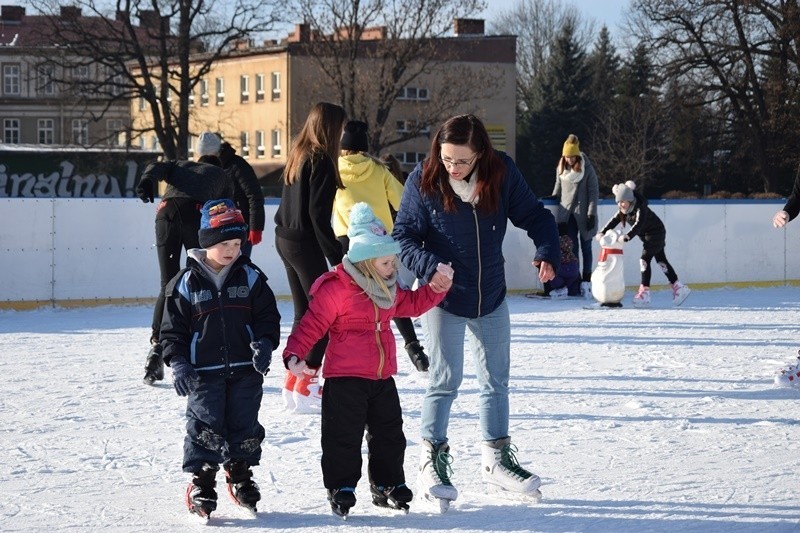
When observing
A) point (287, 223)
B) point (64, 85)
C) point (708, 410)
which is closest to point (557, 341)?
point (708, 410)

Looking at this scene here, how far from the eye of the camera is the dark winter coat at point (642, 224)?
13.0 meters

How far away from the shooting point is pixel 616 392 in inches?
300

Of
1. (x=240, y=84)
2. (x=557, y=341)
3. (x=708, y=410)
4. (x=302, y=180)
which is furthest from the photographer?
(x=240, y=84)

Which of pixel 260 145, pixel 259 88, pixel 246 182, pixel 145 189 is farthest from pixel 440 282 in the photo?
pixel 260 145

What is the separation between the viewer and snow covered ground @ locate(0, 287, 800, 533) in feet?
15.3

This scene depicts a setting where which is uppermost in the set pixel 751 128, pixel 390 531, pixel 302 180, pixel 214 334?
pixel 751 128

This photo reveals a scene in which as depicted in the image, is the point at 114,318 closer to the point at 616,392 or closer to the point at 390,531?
the point at 616,392

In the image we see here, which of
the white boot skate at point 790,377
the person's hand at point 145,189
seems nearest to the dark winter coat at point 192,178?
the person's hand at point 145,189

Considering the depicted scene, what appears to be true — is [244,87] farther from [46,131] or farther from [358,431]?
[358,431]

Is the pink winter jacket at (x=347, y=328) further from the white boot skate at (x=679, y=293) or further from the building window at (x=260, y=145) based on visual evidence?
the building window at (x=260, y=145)

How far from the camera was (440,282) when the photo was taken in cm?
464

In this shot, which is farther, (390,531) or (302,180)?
(302,180)

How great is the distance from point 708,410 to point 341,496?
3007mm

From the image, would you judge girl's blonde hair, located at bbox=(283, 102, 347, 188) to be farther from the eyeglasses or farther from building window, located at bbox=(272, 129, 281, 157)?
building window, located at bbox=(272, 129, 281, 157)
